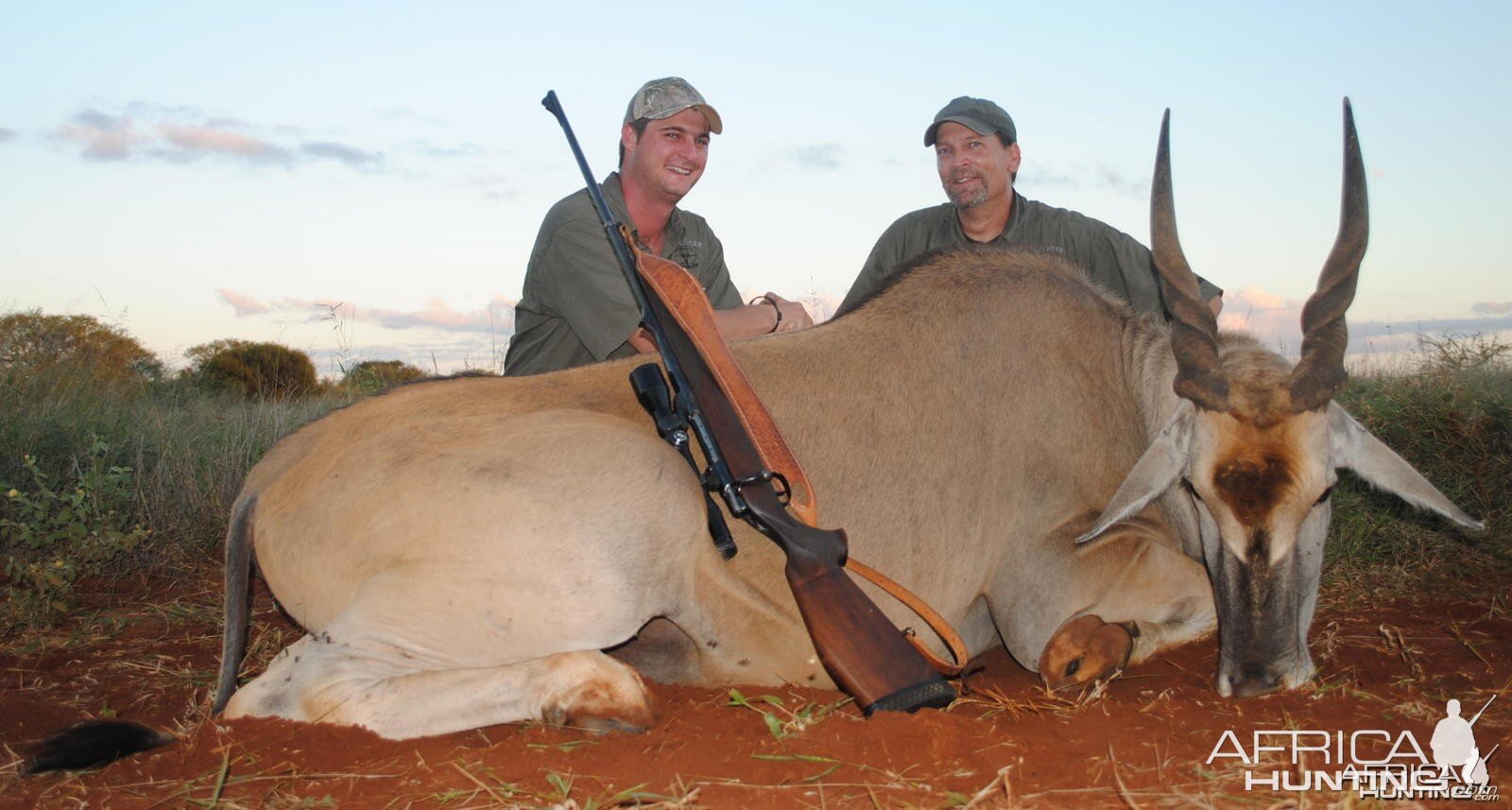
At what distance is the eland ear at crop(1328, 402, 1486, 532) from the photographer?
11.9 feet

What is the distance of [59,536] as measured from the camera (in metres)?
5.63

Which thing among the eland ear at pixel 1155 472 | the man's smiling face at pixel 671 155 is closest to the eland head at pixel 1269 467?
the eland ear at pixel 1155 472

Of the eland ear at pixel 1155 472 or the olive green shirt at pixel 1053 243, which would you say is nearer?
the eland ear at pixel 1155 472

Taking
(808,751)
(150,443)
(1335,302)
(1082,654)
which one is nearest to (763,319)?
(1082,654)

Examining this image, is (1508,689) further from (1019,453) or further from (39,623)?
(39,623)

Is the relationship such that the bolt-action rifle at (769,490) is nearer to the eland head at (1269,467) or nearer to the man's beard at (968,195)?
the eland head at (1269,467)

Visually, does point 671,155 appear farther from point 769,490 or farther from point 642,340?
point 769,490

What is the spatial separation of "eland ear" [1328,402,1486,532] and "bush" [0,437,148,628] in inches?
203

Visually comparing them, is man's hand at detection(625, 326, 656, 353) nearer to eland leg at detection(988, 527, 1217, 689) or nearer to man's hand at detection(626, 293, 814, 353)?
man's hand at detection(626, 293, 814, 353)

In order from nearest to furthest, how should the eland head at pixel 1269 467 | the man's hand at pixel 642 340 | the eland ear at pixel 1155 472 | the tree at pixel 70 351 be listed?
1. the eland head at pixel 1269 467
2. the eland ear at pixel 1155 472
3. the man's hand at pixel 642 340
4. the tree at pixel 70 351

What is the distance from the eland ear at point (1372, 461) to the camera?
11.9 ft

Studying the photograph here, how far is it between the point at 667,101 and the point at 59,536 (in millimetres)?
3756

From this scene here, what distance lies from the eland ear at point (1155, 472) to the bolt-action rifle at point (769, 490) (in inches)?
34.8

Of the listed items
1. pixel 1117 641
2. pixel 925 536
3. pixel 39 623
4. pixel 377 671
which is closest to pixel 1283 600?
pixel 1117 641
